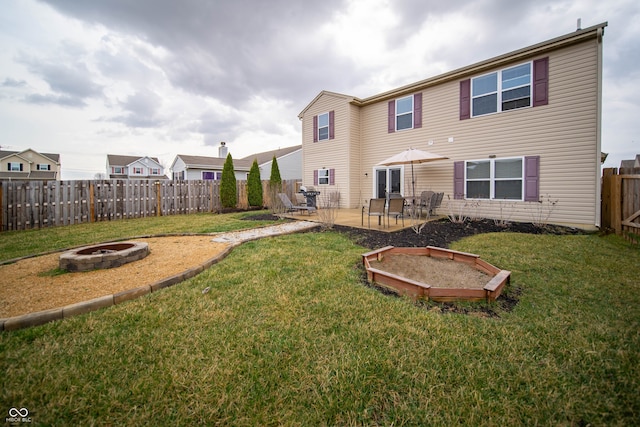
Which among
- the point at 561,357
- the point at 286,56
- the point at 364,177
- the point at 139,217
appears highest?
the point at 286,56

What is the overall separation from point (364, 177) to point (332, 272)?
34.4 ft

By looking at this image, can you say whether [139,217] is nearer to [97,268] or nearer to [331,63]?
[97,268]

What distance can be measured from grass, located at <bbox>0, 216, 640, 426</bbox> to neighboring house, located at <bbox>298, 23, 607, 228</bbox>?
6.52 metres

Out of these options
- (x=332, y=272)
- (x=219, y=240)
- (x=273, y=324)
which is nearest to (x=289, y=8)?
(x=219, y=240)

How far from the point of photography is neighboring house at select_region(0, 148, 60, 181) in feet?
123

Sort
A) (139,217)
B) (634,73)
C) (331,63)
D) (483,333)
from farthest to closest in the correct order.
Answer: (331,63) < (139,217) < (634,73) < (483,333)

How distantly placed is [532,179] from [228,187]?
1257cm

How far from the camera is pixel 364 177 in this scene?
44.9ft

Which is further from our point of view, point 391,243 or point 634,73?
point 634,73

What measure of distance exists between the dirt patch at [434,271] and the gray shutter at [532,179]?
6.68 meters

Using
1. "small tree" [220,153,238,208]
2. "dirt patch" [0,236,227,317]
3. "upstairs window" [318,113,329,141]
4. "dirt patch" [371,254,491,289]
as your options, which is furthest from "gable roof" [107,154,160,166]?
"dirt patch" [371,254,491,289]

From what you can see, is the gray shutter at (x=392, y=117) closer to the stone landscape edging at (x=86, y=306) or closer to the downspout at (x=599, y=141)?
the downspout at (x=599, y=141)

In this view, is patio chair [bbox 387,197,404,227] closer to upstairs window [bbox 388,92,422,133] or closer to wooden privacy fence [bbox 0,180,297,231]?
upstairs window [bbox 388,92,422,133]

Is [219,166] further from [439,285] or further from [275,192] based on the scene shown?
[439,285]
